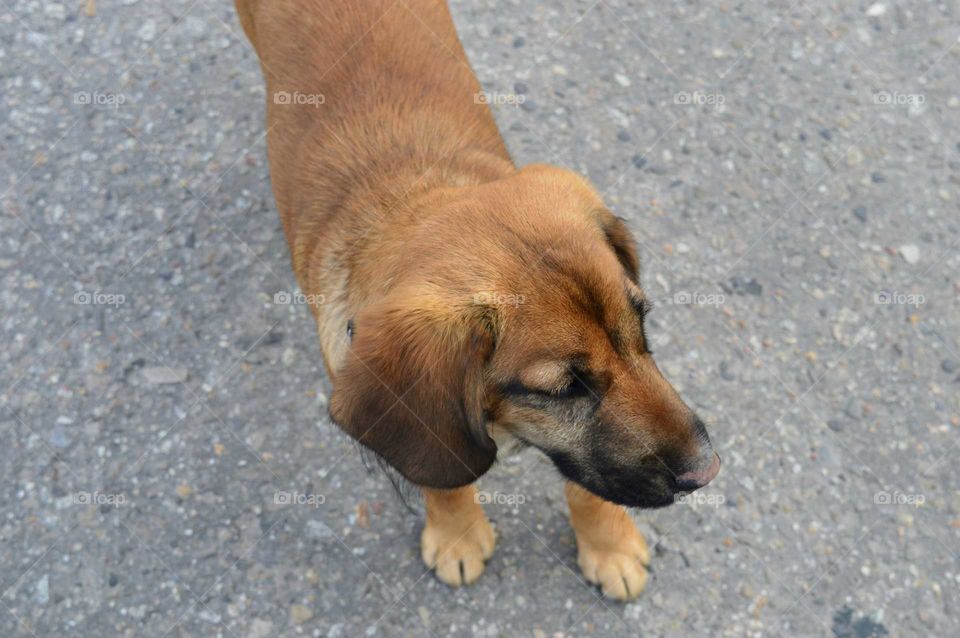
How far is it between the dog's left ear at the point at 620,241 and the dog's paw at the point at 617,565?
1.19 m

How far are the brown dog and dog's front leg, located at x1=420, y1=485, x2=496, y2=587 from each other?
0.14 metres

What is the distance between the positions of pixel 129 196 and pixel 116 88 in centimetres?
85

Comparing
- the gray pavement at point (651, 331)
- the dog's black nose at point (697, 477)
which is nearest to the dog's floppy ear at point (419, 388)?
the dog's black nose at point (697, 477)

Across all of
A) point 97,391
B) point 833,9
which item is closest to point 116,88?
point 97,391

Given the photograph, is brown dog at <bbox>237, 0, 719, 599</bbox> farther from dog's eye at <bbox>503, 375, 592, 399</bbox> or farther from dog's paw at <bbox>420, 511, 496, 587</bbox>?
dog's paw at <bbox>420, 511, 496, 587</bbox>

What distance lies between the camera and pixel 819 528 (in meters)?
3.73

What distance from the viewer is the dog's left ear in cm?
293

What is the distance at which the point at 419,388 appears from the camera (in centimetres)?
256

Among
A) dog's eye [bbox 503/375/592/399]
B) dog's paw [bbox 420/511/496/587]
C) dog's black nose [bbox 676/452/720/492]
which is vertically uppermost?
dog's eye [bbox 503/375/592/399]

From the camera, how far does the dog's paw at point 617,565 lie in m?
3.54

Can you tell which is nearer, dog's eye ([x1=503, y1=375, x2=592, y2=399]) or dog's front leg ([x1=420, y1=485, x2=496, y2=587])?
dog's eye ([x1=503, y1=375, x2=592, y2=399])

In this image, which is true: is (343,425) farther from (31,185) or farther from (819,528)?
(31,185)

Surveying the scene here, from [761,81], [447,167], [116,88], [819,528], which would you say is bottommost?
[819,528]

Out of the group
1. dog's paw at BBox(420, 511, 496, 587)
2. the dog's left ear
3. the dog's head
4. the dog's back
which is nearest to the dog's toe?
dog's paw at BBox(420, 511, 496, 587)
